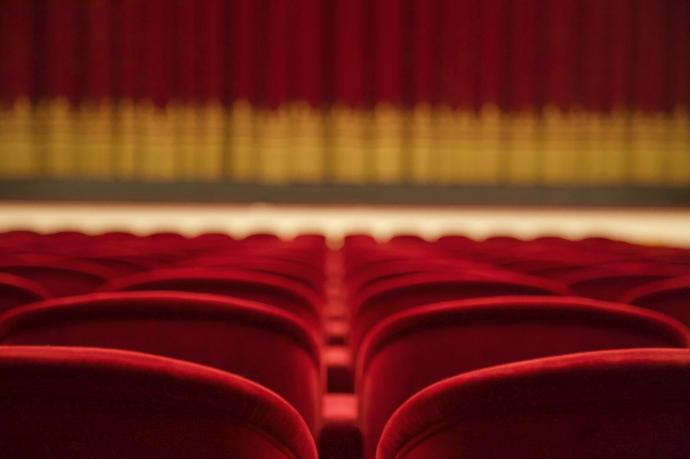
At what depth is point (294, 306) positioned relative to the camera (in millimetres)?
1722

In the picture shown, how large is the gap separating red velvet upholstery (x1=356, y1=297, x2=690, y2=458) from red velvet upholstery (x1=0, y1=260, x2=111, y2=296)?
1.24 m

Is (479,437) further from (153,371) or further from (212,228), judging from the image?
(212,228)

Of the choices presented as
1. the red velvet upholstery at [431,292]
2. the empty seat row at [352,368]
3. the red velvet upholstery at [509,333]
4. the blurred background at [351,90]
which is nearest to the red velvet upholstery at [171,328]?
the empty seat row at [352,368]

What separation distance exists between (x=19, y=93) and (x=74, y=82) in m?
0.68

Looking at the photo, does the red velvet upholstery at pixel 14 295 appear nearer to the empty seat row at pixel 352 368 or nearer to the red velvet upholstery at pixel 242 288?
the empty seat row at pixel 352 368

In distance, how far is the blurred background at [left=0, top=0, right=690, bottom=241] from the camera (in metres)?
10.1

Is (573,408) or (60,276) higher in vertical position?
(60,276)

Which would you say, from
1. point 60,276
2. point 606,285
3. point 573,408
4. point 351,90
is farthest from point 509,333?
point 351,90

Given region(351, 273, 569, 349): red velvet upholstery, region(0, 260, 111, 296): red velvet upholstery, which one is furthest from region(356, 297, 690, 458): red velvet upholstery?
region(0, 260, 111, 296): red velvet upholstery

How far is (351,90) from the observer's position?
34.1 ft

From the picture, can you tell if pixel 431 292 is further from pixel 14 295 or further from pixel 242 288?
pixel 14 295

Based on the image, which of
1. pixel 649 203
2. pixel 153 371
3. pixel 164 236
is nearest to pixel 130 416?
pixel 153 371

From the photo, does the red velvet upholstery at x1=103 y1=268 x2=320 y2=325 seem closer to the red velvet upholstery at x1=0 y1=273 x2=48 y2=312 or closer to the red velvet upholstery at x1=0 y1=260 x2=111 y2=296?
the red velvet upholstery at x1=0 y1=273 x2=48 y2=312

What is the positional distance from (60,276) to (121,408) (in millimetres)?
1644
